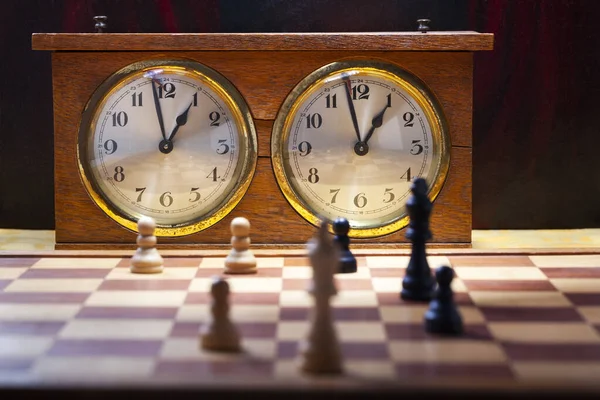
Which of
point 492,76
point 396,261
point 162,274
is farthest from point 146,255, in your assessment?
point 492,76

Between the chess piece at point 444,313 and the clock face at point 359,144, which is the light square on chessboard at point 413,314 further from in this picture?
the clock face at point 359,144

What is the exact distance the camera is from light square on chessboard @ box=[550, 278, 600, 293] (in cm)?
264

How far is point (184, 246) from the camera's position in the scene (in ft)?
10.4

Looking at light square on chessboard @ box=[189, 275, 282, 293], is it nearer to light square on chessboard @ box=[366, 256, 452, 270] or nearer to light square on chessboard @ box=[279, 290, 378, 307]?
light square on chessboard @ box=[279, 290, 378, 307]

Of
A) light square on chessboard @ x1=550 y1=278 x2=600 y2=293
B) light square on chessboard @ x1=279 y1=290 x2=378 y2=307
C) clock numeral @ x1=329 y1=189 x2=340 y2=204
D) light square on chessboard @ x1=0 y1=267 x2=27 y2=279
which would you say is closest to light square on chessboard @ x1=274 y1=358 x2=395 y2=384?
light square on chessboard @ x1=279 y1=290 x2=378 y2=307

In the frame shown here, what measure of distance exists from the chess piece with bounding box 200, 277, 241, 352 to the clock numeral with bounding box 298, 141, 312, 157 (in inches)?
42.3

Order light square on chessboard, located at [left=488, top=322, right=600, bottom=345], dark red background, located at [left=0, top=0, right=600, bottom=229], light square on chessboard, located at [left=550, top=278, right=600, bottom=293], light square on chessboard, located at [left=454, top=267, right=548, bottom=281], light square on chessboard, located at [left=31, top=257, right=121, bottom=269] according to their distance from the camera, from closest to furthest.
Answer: light square on chessboard, located at [left=488, top=322, right=600, bottom=345] → light square on chessboard, located at [left=550, top=278, right=600, bottom=293] → light square on chessboard, located at [left=454, top=267, right=548, bottom=281] → light square on chessboard, located at [left=31, top=257, right=121, bottom=269] → dark red background, located at [left=0, top=0, right=600, bottom=229]

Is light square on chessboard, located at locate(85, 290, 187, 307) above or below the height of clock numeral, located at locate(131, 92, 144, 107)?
below

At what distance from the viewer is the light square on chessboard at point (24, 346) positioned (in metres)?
2.06

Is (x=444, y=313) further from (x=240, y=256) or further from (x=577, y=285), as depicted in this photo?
(x=240, y=256)

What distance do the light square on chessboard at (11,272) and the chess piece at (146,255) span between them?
0.99 ft

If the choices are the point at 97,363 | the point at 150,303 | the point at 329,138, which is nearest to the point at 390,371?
the point at 97,363

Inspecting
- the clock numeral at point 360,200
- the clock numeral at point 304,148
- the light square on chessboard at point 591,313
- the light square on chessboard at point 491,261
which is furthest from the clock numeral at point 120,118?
the light square on chessboard at point 591,313

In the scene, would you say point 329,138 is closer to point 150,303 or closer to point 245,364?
point 150,303
